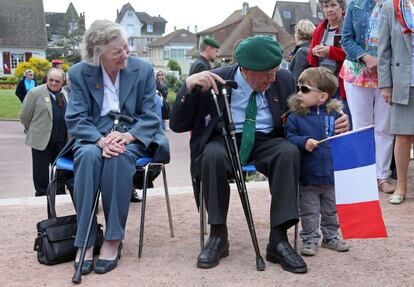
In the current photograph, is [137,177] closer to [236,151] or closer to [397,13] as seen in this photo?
[236,151]

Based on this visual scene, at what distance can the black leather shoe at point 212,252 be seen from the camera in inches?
147

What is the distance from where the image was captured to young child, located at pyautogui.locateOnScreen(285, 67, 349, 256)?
12.8ft

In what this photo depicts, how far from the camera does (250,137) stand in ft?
13.1

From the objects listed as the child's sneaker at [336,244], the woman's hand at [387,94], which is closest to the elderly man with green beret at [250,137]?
the child's sneaker at [336,244]

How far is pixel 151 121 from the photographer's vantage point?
4234 mm

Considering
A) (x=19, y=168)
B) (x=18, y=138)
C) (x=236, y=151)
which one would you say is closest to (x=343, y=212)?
(x=236, y=151)

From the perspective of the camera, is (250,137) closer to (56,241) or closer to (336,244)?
(336,244)

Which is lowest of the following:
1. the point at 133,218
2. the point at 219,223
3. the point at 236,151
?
the point at 133,218

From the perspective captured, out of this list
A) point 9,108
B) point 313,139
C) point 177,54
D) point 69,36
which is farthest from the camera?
point 177,54

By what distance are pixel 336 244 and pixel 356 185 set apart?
58 cm

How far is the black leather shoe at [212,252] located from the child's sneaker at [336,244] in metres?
0.76

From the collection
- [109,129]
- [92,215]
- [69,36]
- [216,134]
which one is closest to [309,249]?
[216,134]

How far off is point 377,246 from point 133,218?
6.87 ft

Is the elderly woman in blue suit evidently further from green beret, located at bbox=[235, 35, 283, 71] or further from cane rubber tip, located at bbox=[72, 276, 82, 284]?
green beret, located at bbox=[235, 35, 283, 71]
